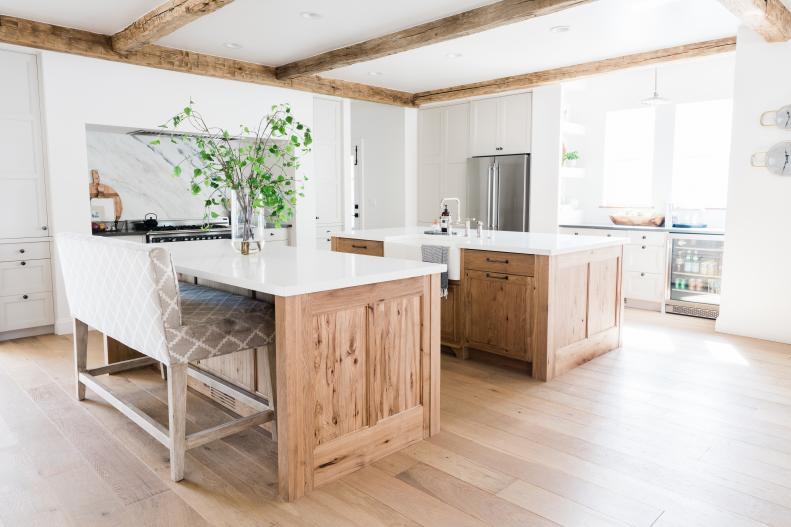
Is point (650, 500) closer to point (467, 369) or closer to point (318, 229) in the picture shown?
point (467, 369)

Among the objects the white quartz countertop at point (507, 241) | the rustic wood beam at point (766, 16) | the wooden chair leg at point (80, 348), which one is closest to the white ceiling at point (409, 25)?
the rustic wood beam at point (766, 16)

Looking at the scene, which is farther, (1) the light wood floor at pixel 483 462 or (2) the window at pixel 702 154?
(2) the window at pixel 702 154

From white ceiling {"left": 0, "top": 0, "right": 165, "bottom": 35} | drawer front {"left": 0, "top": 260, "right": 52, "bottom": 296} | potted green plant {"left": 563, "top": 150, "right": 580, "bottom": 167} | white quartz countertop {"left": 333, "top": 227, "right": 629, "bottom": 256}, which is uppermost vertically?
white ceiling {"left": 0, "top": 0, "right": 165, "bottom": 35}

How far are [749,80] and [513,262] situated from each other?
2522 mm

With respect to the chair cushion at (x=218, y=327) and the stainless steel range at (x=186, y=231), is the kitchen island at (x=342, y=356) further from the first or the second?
the stainless steel range at (x=186, y=231)

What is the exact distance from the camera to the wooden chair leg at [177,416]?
215 centimetres

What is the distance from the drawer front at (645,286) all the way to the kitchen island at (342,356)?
3.58m

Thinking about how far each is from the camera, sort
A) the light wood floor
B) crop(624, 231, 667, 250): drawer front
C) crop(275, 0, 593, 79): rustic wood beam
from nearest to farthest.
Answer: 1. the light wood floor
2. crop(275, 0, 593, 79): rustic wood beam
3. crop(624, 231, 667, 250): drawer front

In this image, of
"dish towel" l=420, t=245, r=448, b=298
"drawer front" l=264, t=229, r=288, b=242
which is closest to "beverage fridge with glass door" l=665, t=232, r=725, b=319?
"dish towel" l=420, t=245, r=448, b=298

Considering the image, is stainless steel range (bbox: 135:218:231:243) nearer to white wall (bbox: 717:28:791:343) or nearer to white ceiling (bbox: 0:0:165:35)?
white ceiling (bbox: 0:0:165:35)

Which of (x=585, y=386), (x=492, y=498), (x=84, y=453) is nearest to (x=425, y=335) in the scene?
(x=492, y=498)

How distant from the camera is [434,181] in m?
7.24

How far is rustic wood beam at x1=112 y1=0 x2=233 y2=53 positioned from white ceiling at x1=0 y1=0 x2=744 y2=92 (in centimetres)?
7

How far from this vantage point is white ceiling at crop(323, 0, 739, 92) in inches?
154
